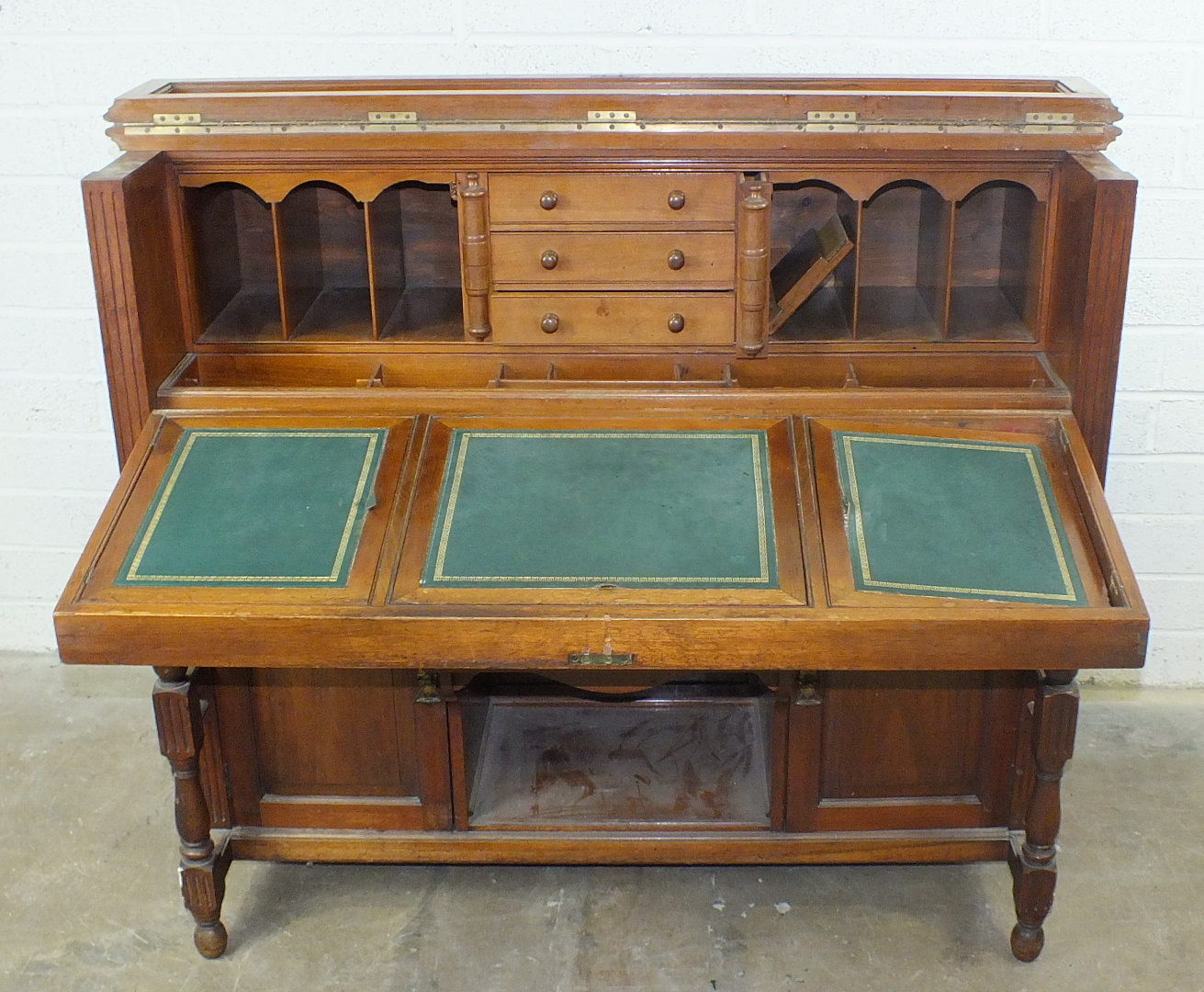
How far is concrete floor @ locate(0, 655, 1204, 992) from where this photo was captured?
9.61 ft

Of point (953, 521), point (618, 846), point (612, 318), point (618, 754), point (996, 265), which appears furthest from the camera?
point (618, 754)

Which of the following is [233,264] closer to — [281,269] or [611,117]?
[281,269]

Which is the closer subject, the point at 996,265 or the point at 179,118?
the point at 179,118

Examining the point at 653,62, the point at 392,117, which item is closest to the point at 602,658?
the point at 392,117

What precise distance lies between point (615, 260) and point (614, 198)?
126 millimetres

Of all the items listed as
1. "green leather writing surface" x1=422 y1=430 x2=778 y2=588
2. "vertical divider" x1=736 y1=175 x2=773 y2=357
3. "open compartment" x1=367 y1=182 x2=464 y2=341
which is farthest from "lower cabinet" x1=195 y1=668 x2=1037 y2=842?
"open compartment" x1=367 y1=182 x2=464 y2=341

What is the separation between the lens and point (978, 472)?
107 inches

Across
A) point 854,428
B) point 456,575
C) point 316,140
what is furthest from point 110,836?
point 854,428

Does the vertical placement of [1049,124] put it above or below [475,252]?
above

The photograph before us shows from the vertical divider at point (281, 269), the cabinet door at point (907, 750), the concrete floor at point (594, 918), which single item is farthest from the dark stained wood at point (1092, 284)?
the vertical divider at point (281, 269)

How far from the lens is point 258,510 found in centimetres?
267

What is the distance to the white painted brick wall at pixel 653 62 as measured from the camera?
3346mm

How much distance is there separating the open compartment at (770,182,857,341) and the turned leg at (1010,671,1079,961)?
84 centimetres

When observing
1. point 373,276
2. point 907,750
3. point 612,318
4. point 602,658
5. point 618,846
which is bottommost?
point 618,846
